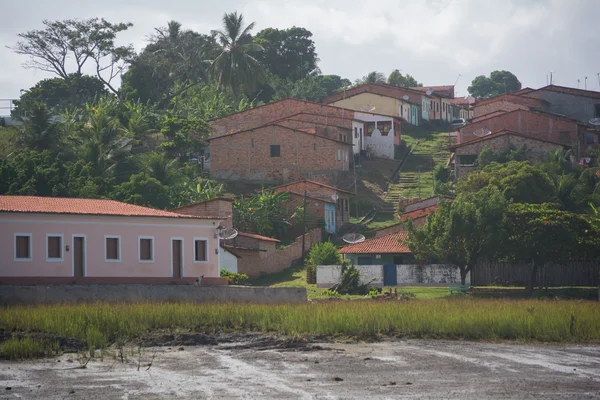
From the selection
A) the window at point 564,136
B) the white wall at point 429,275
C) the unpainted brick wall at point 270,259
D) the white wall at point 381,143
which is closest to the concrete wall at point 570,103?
the window at point 564,136

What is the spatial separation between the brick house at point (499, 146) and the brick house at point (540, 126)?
17.6 ft

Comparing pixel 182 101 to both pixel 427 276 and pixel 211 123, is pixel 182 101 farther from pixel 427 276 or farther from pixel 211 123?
pixel 427 276

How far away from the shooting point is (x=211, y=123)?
9100 centimetres

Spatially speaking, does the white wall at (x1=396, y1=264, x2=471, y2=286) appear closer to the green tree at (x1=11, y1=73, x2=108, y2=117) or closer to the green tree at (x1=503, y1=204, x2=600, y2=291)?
the green tree at (x1=503, y1=204, x2=600, y2=291)

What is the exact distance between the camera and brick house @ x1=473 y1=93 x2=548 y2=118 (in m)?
109

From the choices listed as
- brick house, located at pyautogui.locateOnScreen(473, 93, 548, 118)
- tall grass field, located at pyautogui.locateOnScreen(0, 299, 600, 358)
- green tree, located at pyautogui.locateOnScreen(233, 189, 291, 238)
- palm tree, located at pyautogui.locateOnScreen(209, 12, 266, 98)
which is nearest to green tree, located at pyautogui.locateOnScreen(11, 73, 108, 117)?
palm tree, located at pyautogui.locateOnScreen(209, 12, 266, 98)

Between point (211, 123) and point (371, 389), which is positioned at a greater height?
point (211, 123)

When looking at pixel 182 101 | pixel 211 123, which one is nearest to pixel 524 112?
pixel 211 123

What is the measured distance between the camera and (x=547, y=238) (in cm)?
5600

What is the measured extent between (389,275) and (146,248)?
17196 millimetres

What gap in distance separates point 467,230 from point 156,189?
71.3ft

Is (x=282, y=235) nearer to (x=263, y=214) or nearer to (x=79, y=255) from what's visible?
(x=263, y=214)

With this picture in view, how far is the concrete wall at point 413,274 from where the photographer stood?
190 ft

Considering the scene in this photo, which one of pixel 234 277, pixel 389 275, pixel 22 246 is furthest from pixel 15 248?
pixel 389 275
